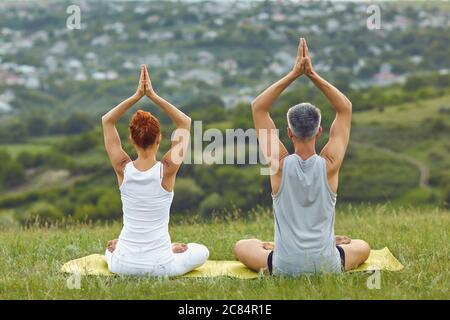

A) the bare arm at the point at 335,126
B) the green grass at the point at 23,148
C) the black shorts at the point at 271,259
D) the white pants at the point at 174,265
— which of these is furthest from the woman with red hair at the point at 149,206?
the green grass at the point at 23,148

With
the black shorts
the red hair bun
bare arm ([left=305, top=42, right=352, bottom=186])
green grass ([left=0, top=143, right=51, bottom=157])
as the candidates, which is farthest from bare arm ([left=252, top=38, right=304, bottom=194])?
green grass ([left=0, top=143, right=51, bottom=157])

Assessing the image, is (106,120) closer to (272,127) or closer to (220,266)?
(272,127)

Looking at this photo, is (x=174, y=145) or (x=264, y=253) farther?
(x=264, y=253)

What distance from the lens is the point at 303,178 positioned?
5.11 m

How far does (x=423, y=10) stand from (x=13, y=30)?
59.5 meters

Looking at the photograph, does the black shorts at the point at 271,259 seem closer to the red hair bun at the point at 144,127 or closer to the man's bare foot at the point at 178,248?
the man's bare foot at the point at 178,248

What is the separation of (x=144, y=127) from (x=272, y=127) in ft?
3.01

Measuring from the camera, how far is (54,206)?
2170 inches

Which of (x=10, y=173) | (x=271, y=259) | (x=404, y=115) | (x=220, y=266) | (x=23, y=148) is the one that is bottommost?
(x=10, y=173)

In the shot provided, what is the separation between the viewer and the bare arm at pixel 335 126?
16.9ft

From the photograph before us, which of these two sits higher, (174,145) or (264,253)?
(174,145)

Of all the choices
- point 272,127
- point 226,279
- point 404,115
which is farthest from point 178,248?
point 404,115

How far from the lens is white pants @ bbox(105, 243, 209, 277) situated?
540 centimetres

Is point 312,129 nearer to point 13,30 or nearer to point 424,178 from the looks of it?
point 424,178
